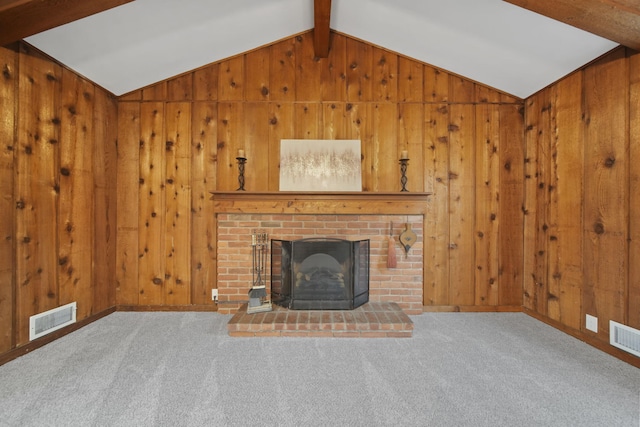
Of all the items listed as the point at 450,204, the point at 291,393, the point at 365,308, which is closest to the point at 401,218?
the point at 450,204

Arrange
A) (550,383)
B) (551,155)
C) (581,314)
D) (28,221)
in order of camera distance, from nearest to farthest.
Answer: (550,383), (28,221), (581,314), (551,155)

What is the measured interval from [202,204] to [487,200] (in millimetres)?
3022

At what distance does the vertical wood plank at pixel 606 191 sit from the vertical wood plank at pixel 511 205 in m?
0.67

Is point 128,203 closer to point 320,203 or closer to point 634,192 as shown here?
point 320,203

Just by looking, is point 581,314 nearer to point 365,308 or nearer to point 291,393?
point 365,308

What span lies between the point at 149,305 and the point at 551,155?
13.9ft

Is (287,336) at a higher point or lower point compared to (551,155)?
lower

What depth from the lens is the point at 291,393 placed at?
5.29 ft

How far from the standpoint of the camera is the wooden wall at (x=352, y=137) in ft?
9.70

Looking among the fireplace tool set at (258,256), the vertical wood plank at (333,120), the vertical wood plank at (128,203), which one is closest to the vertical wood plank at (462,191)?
the vertical wood plank at (333,120)

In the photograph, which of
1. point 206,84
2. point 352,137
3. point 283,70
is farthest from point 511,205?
point 206,84

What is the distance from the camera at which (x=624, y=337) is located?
1989mm

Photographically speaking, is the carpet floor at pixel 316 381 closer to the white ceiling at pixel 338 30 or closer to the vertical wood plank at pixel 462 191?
the vertical wood plank at pixel 462 191

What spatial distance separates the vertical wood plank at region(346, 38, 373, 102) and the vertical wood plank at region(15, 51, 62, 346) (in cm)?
260
